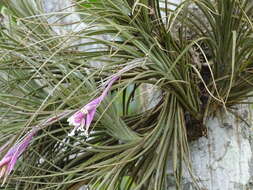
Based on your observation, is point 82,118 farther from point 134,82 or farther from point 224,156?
point 224,156

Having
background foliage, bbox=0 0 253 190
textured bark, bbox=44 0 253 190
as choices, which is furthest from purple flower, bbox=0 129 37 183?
textured bark, bbox=44 0 253 190

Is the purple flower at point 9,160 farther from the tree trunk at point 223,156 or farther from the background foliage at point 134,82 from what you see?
the tree trunk at point 223,156

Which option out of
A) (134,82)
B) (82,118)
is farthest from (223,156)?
(82,118)

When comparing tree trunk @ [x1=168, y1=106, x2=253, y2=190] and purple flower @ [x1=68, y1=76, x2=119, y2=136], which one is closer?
purple flower @ [x1=68, y1=76, x2=119, y2=136]

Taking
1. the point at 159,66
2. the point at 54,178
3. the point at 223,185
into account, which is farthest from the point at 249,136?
the point at 54,178

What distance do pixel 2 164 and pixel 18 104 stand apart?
24 cm

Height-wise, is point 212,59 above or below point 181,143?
above

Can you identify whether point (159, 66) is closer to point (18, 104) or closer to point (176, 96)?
point (176, 96)

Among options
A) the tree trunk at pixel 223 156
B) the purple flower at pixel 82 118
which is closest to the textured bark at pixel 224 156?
the tree trunk at pixel 223 156

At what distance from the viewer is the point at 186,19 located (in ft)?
2.94

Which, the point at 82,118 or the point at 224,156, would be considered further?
the point at 224,156

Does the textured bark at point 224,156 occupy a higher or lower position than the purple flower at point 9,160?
higher

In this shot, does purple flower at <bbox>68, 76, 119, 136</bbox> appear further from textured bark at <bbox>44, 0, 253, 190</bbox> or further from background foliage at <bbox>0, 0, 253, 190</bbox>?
textured bark at <bbox>44, 0, 253, 190</bbox>

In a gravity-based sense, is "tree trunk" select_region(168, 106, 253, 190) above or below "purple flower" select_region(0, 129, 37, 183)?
above
